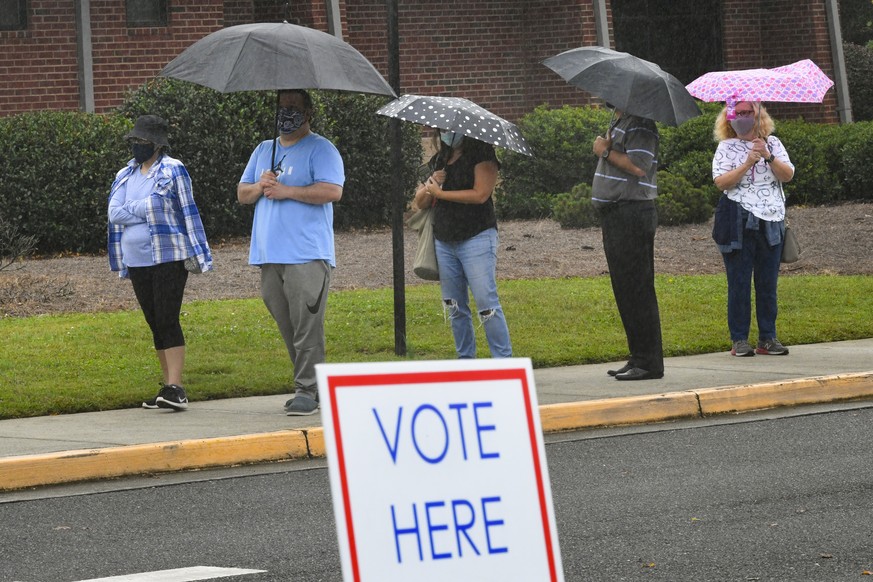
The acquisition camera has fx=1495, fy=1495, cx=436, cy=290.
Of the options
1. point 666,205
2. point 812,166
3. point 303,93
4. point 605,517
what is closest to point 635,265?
point 303,93

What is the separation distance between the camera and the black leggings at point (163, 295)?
9180 mm

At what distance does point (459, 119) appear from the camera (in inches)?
356

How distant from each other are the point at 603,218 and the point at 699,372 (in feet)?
4.70

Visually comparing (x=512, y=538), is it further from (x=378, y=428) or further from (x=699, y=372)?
(x=699, y=372)

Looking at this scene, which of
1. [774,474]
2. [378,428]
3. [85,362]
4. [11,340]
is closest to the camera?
[378,428]

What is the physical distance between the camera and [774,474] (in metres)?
7.67

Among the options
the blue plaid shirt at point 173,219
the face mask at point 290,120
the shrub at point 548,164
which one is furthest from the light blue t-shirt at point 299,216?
the shrub at point 548,164

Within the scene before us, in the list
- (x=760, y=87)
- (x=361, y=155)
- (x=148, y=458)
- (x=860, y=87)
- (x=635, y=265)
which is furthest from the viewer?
(x=860, y=87)

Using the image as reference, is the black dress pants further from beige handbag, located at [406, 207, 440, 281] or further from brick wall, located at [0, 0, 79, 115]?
brick wall, located at [0, 0, 79, 115]

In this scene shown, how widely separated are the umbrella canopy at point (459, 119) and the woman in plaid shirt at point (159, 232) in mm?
1380

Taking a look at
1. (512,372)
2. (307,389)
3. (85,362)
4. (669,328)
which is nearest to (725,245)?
(669,328)

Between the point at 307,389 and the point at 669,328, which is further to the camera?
the point at 669,328

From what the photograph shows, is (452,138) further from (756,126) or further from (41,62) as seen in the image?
(41,62)

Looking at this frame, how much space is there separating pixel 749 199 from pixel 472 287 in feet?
8.97
